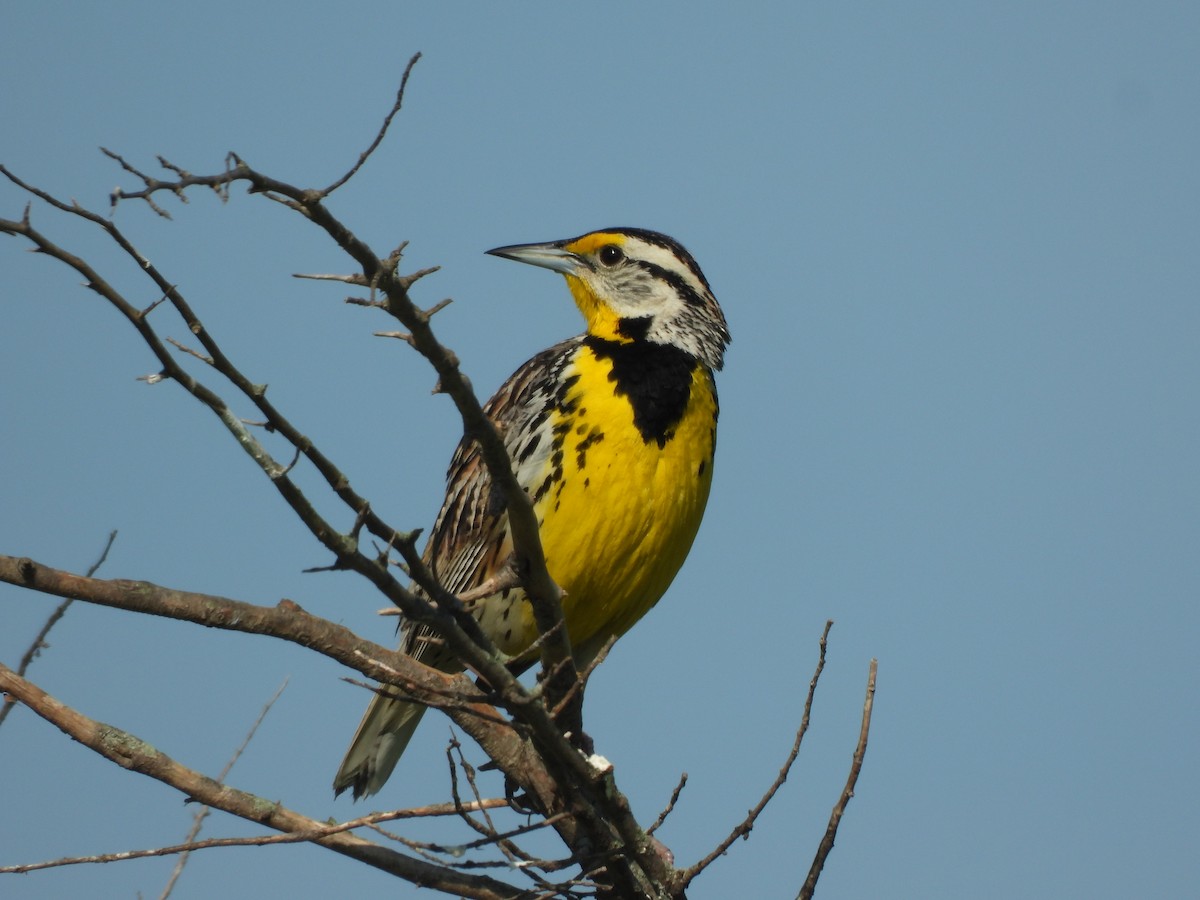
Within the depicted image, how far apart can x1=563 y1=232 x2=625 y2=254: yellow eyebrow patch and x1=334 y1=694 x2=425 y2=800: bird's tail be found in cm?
179

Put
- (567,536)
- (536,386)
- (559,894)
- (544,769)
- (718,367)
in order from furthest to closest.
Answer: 1. (718,367)
2. (536,386)
3. (567,536)
4. (544,769)
5. (559,894)

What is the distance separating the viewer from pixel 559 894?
3.93m

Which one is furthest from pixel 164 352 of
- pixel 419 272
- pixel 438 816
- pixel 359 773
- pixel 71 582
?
pixel 359 773

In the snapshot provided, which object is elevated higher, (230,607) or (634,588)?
(634,588)

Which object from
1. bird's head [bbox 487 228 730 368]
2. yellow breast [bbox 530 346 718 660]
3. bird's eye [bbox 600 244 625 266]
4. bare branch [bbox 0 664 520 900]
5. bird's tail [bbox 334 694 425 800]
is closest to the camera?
bare branch [bbox 0 664 520 900]

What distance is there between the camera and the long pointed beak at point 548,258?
5543mm

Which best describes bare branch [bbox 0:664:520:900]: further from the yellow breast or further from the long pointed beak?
the long pointed beak

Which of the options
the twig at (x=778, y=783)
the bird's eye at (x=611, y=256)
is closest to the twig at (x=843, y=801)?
the twig at (x=778, y=783)

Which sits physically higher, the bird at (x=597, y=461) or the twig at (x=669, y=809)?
the bird at (x=597, y=461)

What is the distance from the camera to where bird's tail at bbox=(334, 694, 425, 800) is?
5195 millimetres

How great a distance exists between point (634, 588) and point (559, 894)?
3.90ft

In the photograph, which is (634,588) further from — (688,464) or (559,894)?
(559,894)

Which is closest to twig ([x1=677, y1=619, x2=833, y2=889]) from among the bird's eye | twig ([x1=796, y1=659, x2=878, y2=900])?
twig ([x1=796, y1=659, x2=878, y2=900])

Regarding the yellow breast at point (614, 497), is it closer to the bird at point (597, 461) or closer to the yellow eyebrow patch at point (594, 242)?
the bird at point (597, 461)
